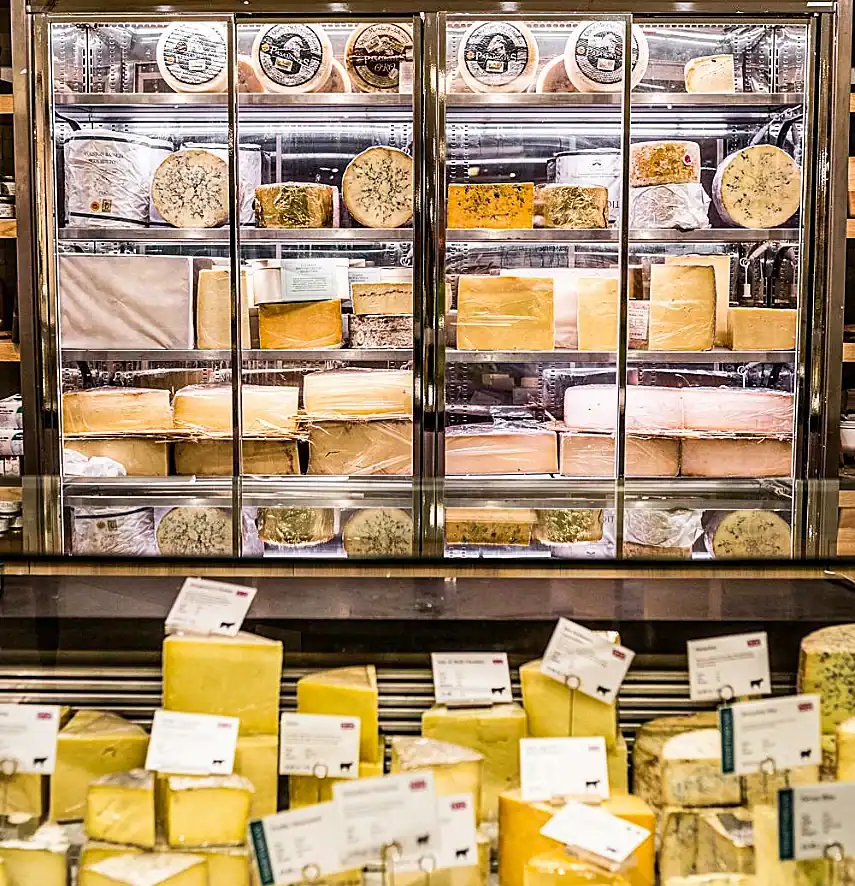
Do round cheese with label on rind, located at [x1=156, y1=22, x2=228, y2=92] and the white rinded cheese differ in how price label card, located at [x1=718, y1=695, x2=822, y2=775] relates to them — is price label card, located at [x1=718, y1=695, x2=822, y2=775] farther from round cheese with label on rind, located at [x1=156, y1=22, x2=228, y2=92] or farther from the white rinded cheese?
round cheese with label on rind, located at [x1=156, y1=22, x2=228, y2=92]

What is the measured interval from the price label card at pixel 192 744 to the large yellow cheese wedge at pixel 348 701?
0.08 metres

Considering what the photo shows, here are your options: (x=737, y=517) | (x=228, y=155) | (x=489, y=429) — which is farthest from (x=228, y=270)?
(x=737, y=517)

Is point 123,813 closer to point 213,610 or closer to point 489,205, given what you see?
point 213,610

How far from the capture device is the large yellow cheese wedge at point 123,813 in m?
1.12

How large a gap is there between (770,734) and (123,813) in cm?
68

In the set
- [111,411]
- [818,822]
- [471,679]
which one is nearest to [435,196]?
[111,411]

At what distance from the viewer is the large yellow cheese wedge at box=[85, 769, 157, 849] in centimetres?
112

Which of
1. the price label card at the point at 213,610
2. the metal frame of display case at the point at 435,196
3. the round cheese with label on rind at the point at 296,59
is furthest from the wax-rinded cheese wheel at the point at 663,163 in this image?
the price label card at the point at 213,610

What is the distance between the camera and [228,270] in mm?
3531

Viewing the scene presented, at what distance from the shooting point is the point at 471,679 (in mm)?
1216

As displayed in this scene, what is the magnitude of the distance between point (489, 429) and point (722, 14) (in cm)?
150

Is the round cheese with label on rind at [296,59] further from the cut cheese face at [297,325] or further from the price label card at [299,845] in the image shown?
the price label card at [299,845]

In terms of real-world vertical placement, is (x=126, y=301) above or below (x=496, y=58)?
below

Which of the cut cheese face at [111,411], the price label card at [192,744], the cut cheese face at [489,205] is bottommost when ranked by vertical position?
the price label card at [192,744]
